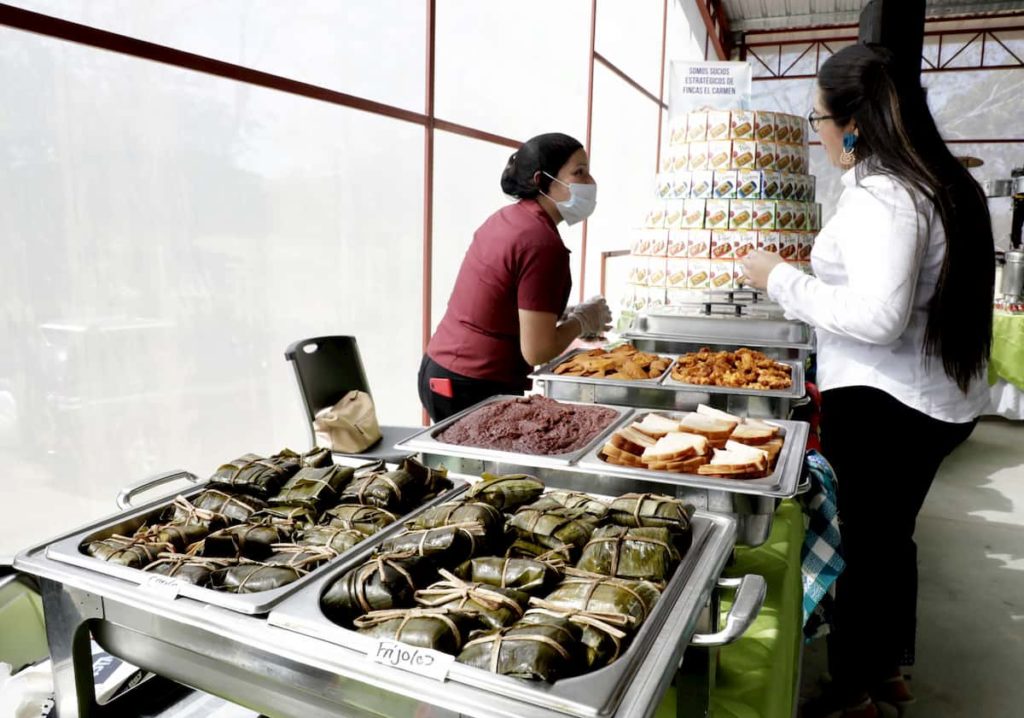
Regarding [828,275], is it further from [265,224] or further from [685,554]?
[265,224]

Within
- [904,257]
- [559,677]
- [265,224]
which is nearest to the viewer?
[559,677]

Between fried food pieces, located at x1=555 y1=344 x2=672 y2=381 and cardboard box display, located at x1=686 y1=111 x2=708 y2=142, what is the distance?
1.89 meters

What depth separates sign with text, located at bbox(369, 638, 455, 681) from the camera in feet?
2.04

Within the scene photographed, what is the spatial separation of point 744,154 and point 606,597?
3.22 meters

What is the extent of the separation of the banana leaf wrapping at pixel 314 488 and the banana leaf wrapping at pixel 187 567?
177mm

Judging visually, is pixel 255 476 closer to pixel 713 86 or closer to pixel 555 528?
pixel 555 528

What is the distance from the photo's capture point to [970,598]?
8.94 feet

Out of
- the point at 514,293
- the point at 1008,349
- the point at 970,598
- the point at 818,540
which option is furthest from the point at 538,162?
the point at 1008,349

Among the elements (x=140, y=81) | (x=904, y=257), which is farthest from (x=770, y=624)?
(x=140, y=81)

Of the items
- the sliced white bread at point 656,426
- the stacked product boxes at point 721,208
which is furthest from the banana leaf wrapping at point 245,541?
the stacked product boxes at point 721,208

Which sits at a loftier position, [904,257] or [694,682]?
[904,257]

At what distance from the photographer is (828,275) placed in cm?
171

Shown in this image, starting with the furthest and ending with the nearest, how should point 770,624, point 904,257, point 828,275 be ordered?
1. point 828,275
2. point 904,257
3. point 770,624

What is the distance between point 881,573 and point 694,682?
1155mm
